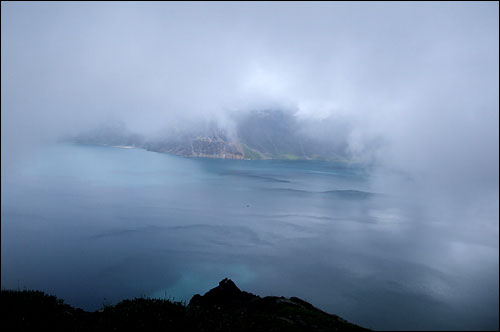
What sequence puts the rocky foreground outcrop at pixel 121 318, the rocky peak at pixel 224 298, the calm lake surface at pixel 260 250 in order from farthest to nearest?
the calm lake surface at pixel 260 250 → the rocky peak at pixel 224 298 → the rocky foreground outcrop at pixel 121 318

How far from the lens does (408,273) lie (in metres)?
59.8

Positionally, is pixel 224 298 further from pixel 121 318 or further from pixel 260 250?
pixel 260 250

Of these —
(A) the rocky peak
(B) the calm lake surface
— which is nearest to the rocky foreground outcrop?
(A) the rocky peak

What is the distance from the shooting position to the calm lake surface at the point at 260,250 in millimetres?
46562

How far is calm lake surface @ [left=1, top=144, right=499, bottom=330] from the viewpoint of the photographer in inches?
1833

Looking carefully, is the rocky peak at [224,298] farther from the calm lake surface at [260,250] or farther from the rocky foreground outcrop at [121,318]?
the calm lake surface at [260,250]

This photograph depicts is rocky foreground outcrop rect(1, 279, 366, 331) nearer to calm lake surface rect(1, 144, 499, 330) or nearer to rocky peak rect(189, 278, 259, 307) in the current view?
rocky peak rect(189, 278, 259, 307)

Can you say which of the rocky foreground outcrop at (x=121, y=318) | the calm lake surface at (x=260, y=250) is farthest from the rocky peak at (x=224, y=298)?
the calm lake surface at (x=260, y=250)

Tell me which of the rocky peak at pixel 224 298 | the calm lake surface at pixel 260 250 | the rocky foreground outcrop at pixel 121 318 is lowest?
the calm lake surface at pixel 260 250

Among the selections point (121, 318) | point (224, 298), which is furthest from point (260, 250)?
point (121, 318)

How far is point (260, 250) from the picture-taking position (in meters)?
67.4

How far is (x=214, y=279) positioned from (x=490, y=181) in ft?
573

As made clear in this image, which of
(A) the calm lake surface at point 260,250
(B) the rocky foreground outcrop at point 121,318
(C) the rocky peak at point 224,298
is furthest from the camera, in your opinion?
(A) the calm lake surface at point 260,250

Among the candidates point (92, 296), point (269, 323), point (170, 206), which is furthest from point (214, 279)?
point (170, 206)
